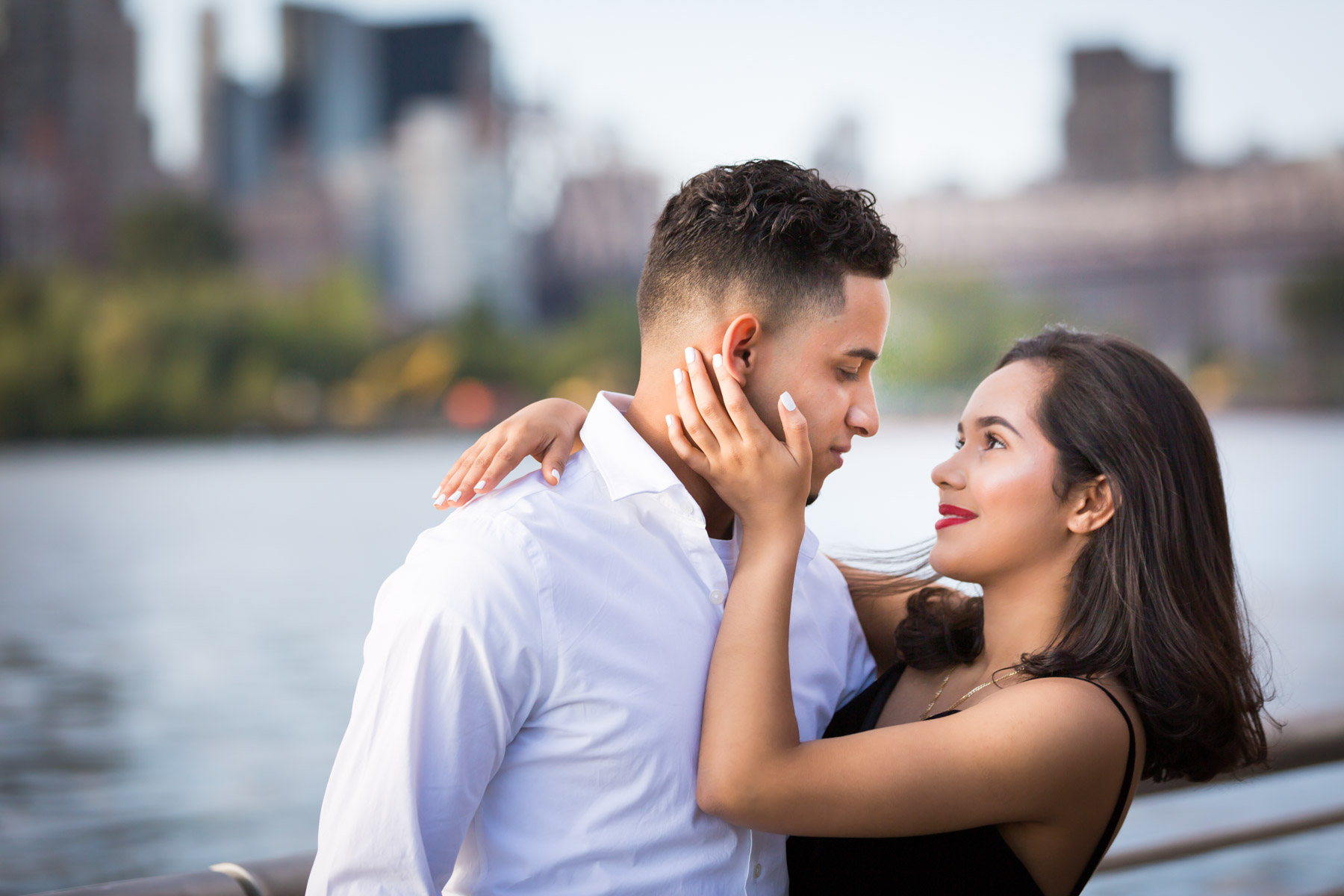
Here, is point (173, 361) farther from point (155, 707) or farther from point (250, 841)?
point (250, 841)

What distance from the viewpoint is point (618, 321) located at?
2474 inches

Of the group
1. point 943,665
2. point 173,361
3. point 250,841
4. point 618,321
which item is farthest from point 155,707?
point 618,321

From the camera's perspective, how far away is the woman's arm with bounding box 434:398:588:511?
177 cm

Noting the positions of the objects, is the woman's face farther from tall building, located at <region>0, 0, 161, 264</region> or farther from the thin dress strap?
tall building, located at <region>0, 0, 161, 264</region>

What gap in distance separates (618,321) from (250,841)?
5390 centimetres

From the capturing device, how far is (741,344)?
181 cm

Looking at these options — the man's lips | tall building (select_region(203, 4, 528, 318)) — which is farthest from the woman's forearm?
tall building (select_region(203, 4, 528, 318))

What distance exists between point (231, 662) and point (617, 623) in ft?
55.8

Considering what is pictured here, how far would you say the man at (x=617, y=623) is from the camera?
61.4 inches

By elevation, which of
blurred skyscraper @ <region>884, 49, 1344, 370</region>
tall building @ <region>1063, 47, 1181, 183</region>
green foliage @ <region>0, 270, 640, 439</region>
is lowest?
green foliage @ <region>0, 270, 640, 439</region>

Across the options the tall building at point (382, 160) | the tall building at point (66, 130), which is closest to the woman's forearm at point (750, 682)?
the tall building at point (382, 160)

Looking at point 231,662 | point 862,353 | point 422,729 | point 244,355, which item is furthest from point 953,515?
point 244,355

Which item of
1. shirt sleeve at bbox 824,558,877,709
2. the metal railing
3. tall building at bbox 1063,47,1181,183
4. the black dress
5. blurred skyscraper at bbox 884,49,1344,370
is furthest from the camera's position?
tall building at bbox 1063,47,1181,183

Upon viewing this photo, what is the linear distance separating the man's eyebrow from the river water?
1.09m
